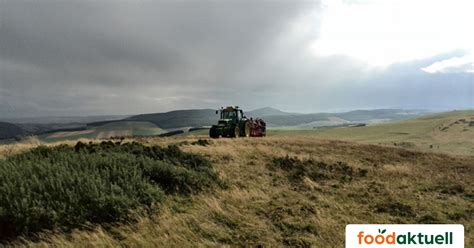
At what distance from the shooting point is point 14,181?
6.82 m

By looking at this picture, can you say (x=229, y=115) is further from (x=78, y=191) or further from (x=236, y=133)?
(x=78, y=191)

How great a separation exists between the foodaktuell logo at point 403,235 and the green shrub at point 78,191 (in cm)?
444

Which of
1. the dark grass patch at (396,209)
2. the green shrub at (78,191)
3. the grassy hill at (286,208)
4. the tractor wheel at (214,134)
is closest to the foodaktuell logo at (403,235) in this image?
the grassy hill at (286,208)

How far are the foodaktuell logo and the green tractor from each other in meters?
21.1

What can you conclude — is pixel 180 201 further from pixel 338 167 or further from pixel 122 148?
pixel 338 167

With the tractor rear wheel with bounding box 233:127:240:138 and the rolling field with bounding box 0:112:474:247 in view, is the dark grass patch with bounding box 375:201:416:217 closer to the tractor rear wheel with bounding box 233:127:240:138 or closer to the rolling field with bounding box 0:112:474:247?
the rolling field with bounding box 0:112:474:247

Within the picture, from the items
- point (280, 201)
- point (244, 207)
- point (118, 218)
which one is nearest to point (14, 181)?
point (118, 218)

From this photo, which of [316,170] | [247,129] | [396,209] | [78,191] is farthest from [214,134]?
[78,191]

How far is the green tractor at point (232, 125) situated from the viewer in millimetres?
27281

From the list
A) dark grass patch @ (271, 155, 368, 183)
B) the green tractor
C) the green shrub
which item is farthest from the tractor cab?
the green shrub

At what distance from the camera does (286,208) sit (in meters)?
→ 7.68

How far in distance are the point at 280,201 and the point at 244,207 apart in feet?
4.33

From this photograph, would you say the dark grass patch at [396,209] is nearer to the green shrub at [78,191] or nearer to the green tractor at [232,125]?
the green shrub at [78,191]

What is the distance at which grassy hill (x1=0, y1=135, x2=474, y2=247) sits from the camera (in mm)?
5684
